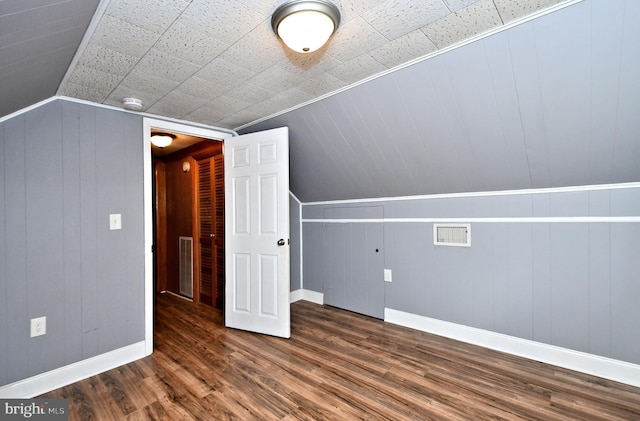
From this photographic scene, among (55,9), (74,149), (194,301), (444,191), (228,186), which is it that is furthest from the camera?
(194,301)

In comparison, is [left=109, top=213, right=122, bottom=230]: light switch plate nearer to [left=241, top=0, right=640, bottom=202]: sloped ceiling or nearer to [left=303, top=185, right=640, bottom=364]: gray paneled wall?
[left=241, top=0, right=640, bottom=202]: sloped ceiling

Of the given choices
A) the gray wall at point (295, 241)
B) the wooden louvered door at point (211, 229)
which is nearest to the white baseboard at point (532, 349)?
the gray wall at point (295, 241)

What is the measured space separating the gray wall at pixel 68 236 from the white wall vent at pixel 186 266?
1.63m

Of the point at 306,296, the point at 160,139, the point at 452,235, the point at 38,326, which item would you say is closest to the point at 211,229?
the point at 160,139

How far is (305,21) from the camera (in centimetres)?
141

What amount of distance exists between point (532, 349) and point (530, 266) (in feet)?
2.18

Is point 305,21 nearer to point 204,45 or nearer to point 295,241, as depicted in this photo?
point 204,45

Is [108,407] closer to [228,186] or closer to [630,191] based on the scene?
→ [228,186]

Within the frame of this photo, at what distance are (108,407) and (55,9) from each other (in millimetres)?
2232

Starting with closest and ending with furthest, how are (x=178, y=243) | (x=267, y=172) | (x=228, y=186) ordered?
(x=267, y=172) → (x=228, y=186) → (x=178, y=243)

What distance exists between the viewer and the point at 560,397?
1.89m

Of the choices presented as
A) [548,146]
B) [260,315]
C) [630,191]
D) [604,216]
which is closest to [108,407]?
[260,315]

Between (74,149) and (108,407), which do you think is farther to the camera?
(74,149)

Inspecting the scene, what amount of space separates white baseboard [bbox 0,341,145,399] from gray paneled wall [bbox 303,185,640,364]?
243 centimetres
